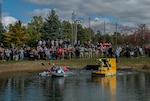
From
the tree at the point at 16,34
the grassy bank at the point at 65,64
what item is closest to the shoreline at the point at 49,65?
the grassy bank at the point at 65,64

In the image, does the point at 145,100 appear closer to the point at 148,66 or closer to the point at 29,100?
the point at 29,100

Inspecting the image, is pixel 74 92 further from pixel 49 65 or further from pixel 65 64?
pixel 65 64

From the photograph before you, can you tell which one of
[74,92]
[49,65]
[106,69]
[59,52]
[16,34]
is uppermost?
[16,34]

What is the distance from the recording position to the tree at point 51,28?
78.1m

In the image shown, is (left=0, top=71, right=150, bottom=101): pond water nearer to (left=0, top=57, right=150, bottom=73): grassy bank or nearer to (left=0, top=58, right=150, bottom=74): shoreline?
(left=0, top=58, right=150, bottom=74): shoreline

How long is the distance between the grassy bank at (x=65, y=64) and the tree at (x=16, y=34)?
40.4 metres

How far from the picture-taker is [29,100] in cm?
2298

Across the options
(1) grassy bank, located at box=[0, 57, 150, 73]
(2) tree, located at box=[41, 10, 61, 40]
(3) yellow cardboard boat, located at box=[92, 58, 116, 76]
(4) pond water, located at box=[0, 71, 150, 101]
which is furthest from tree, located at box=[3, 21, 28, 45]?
(4) pond water, located at box=[0, 71, 150, 101]

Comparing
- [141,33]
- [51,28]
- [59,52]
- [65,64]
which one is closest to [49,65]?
[65,64]

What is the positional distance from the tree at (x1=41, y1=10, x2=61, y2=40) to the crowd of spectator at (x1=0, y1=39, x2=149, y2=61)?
24.2 metres

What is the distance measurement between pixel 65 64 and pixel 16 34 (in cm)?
4343

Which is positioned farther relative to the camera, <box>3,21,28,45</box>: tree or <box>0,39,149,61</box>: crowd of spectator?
<box>3,21,28,45</box>: tree

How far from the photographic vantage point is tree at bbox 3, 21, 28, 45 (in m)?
87.3

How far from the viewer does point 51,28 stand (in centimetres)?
7869
